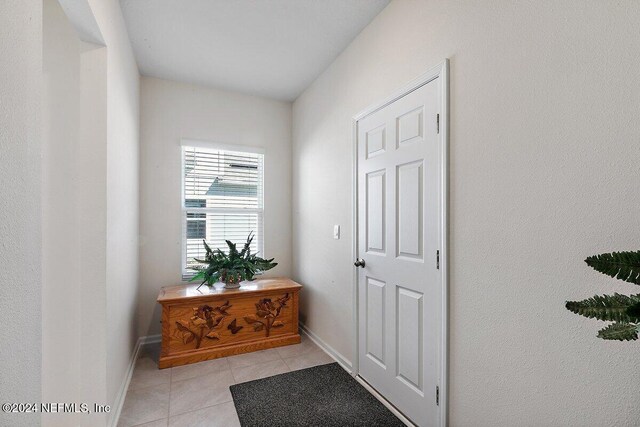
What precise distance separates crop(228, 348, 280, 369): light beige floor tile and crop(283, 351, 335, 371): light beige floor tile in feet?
0.51

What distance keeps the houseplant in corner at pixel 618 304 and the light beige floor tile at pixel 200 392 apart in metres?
2.11

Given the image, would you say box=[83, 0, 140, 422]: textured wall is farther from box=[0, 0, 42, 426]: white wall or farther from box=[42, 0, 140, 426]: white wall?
box=[0, 0, 42, 426]: white wall

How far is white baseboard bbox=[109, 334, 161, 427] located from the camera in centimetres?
186

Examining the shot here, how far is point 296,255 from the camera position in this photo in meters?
3.59

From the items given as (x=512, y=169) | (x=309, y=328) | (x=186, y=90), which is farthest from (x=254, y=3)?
(x=309, y=328)

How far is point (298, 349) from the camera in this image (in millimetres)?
2914

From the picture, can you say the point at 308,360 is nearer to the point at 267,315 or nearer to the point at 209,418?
the point at 267,315

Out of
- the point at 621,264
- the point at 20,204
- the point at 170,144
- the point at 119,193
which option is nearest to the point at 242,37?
the point at 170,144

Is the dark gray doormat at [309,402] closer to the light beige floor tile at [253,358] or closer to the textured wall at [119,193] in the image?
the light beige floor tile at [253,358]

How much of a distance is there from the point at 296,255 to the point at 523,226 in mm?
2602

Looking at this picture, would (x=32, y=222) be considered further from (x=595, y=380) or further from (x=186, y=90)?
(x=186, y=90)

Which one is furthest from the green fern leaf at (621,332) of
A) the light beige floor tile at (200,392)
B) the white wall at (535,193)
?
the light beige floor tile at (200,392)

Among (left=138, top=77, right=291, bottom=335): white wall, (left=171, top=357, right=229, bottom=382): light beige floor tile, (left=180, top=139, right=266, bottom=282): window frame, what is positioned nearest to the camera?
(left=171, top=357, right=229, bottom=382): light beige floor tile

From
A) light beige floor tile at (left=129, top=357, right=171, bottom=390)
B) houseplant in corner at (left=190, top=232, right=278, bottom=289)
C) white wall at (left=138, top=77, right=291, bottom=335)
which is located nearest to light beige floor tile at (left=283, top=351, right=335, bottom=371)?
houseplant in corner at (left=190, top=232, right=278, bottom=289)
